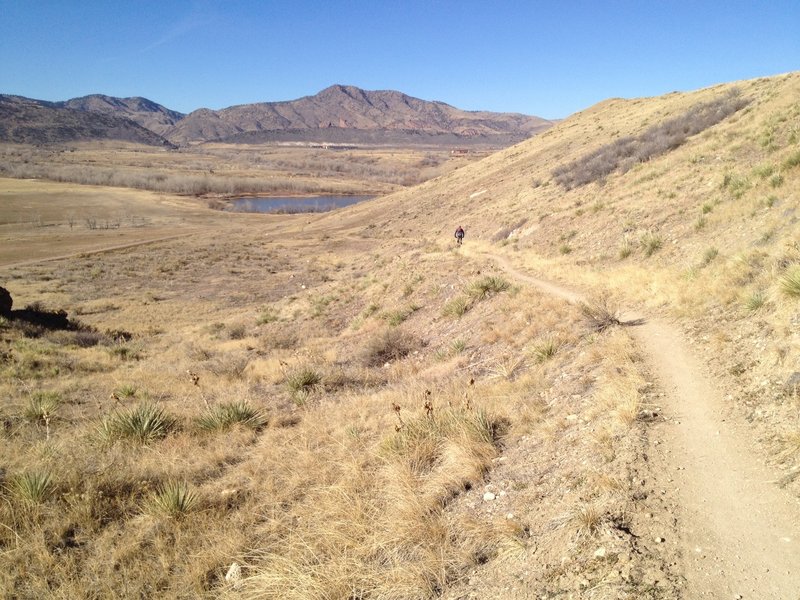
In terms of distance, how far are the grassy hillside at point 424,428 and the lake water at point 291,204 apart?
94.2 metres

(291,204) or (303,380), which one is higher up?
(291,204)

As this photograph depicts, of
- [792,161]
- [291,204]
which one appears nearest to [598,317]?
[792,161]

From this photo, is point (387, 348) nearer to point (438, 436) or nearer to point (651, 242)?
point (438, 436)

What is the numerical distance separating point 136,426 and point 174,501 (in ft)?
9.29

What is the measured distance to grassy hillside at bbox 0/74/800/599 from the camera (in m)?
3.69

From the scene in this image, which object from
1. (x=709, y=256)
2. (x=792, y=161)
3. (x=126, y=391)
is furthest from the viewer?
(x=792, y=161)

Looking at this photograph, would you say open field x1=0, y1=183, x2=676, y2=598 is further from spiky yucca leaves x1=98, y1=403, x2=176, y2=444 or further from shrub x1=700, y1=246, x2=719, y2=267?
shrub x1=700, y1=246, x2=719, y2=267

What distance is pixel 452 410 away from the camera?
627 centimetres

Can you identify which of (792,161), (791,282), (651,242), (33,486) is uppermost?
(792,161)

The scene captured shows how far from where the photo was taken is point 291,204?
12519 centimetres

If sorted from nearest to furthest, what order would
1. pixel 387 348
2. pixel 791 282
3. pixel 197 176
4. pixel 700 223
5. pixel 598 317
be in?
pixel 791 282 < pixel 598 317 < pixel 700 223 < pixel 387 348 < pixel 197 176

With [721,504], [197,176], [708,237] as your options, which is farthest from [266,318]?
→ [197,176]

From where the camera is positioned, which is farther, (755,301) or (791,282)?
(755,301)

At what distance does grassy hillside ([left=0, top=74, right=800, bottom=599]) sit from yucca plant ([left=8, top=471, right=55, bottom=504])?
0.07 feet
